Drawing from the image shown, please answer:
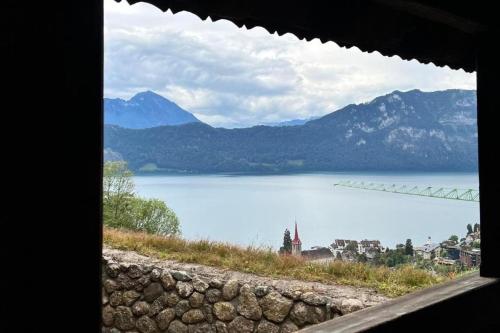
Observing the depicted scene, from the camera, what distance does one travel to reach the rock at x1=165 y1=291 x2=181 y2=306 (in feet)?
15.6

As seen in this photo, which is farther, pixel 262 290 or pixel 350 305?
pixel 262 290

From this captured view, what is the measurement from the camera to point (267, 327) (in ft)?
14.0

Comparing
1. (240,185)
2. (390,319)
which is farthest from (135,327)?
(240,185)

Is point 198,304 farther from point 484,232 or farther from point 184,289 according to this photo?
point 484,232

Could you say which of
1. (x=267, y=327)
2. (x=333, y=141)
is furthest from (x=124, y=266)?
(x=333, y=141)

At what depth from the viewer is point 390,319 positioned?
1.26 meters

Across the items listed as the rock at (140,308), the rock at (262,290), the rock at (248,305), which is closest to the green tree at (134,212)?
the rock at (140,308)

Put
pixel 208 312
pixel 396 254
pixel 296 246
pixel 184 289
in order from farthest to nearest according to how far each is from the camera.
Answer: pixel 296 246 → pixel 396 254 → pixel 184 289 → pixel 208 312

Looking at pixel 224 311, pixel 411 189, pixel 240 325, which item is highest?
pixel 411 189

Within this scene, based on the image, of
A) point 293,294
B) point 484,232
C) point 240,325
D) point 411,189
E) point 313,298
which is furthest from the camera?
point 411,189

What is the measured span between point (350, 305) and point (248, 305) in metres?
1.02

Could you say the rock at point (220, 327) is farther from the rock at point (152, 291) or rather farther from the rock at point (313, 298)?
the rock at point (313, 298)

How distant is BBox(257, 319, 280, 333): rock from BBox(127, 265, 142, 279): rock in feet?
4.64
